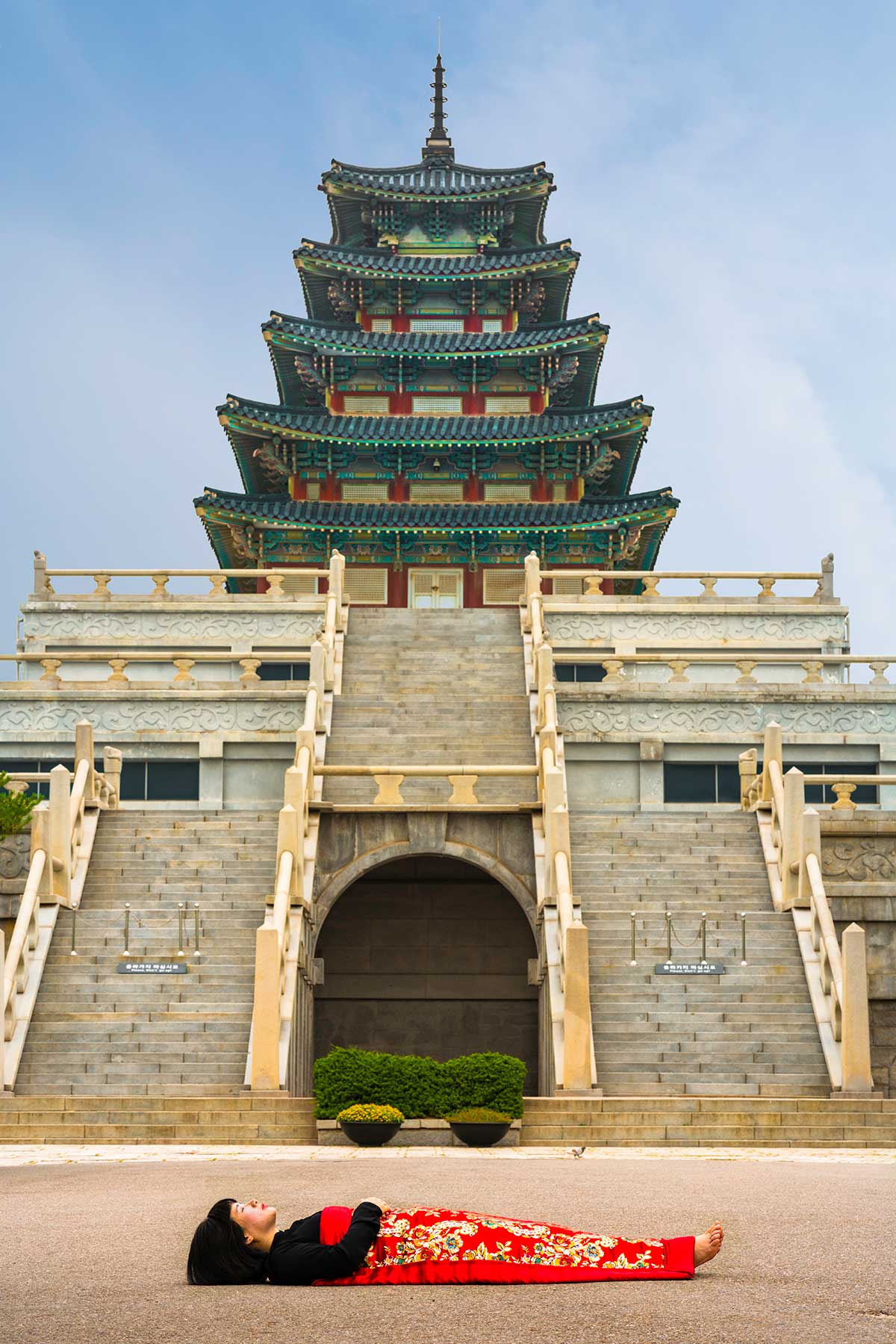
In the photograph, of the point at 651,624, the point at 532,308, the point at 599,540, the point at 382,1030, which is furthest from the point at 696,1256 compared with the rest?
the point at 532,308

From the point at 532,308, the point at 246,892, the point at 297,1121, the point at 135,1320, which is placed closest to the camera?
the point at 135,1320

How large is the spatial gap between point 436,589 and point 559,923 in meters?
22.5

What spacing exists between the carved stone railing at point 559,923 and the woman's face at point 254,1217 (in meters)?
12.8

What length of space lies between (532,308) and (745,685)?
63.5 ft

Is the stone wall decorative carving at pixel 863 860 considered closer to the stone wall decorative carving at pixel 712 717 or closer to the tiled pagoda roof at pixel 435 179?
the stone wall decorative carving at pixel 712 717

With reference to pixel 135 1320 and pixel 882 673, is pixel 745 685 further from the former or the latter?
pixel 135 1320

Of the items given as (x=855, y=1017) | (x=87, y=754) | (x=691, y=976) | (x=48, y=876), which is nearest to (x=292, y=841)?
(x=48, y=876)

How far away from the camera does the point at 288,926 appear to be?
887 inches

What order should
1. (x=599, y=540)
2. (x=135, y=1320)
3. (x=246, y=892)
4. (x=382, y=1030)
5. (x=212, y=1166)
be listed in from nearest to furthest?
(x=135, y=1320) < (x=212, y=1166) < (x=246, y=892) < (x=382, y=1030) < (x=599, y=540)

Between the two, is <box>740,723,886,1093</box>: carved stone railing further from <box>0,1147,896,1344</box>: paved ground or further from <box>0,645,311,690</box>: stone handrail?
<box>0,645,311,690</box>: stone handrail

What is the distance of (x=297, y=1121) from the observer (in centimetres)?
1922

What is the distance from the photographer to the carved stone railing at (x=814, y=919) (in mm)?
20672

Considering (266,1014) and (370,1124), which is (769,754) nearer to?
(266,1014)

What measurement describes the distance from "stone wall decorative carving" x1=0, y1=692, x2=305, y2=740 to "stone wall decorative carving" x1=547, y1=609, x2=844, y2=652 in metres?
7.56
